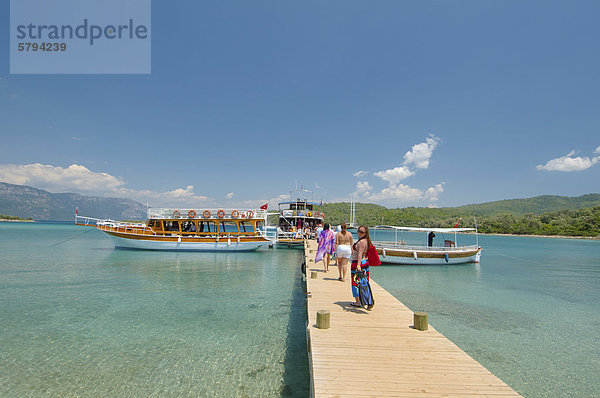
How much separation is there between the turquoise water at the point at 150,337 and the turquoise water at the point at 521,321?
16.5ft

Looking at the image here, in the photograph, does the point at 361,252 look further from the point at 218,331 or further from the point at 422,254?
the point at 422,254

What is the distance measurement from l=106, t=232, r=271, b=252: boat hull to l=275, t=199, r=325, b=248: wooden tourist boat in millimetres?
4147

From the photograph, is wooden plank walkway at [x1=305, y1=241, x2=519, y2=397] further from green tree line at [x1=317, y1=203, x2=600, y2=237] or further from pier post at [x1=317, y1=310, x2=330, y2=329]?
green tree line at [x1=317, y1=203, x2=600, y2=237]

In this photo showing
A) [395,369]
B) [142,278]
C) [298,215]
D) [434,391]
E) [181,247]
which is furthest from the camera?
[298,215]

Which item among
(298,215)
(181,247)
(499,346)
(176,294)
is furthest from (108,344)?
(298,215)

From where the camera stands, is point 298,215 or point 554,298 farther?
point 298,215

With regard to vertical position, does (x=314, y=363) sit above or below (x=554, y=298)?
above

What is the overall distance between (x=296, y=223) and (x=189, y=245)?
1455 centimetres

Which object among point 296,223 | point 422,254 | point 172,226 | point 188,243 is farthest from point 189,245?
point 422,254

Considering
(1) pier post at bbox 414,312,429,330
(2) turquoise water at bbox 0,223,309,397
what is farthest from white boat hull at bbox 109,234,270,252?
(1) pier post at bbox 414,312,429,330

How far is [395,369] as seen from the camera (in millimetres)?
3883

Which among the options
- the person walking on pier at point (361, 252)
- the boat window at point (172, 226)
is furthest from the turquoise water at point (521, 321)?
the boat window at point (172, 226)

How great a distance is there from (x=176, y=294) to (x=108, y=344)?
4818 mm

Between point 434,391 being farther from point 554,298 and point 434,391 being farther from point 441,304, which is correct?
point 554,298
